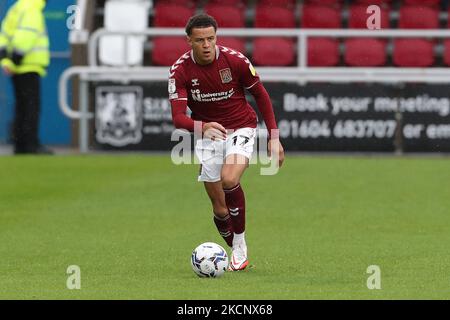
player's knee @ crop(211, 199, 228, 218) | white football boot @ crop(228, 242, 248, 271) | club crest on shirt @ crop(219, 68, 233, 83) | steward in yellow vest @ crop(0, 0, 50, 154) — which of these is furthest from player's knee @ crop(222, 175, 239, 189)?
steward in yellow vest @ crop(0, 0, 50, 154)

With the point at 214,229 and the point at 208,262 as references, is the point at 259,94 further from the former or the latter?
the point at 214,229

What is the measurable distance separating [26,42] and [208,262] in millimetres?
11115

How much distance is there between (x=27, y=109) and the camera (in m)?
19.9

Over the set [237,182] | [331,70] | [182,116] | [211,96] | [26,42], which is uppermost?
[26,42]

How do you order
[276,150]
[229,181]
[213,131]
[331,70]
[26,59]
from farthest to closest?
[26,59], [331,70], [229,181], [276,150], [213,131]

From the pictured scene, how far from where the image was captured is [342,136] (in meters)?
19.7

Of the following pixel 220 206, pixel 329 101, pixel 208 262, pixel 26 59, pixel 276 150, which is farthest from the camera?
pixel 26 59

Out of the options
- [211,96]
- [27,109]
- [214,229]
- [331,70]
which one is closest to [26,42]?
[27,109]

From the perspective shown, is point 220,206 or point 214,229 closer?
point 220,206

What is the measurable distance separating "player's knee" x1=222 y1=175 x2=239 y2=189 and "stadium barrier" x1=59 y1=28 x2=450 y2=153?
384 inches

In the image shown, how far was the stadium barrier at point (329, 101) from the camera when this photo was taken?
63.9ft

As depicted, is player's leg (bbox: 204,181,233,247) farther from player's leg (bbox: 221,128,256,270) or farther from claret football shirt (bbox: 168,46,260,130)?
claret football shirt (bbox: 168,46,260,130)
